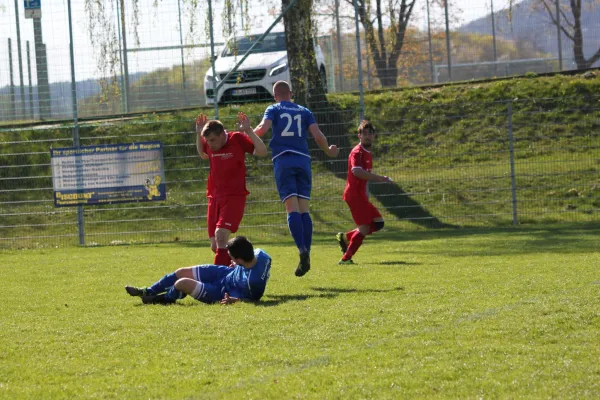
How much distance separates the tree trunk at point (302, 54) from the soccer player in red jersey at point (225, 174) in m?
10.1

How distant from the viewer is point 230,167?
30.2 feet

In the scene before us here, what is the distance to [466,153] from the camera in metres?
18.2

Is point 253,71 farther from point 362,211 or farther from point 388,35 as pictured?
point 362,211

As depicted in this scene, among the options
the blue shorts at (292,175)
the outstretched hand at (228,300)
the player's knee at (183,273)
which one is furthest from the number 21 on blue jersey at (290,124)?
the outstretched hand at (228,300)

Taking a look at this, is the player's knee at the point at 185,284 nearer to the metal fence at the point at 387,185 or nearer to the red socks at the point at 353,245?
the red socks at the point at 353,245

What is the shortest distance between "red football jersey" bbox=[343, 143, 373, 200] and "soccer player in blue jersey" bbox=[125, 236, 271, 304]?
160 inches

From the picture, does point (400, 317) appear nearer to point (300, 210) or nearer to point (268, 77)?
point (300, 210)

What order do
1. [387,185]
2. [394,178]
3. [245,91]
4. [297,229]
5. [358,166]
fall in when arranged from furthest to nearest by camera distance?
[245,91], [394,178], [387,185], [358,166], [297,229]

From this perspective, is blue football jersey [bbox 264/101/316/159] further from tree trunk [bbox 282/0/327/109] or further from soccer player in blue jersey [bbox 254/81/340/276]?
tree trunk [bbox 282/0/327/109]

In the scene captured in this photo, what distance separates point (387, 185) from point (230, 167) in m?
9.35

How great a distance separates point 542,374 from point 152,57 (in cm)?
1530

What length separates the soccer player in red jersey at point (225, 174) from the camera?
29.6 ft

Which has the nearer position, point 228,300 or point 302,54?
point 228,300

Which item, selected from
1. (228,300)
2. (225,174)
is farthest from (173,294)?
(225,174)
